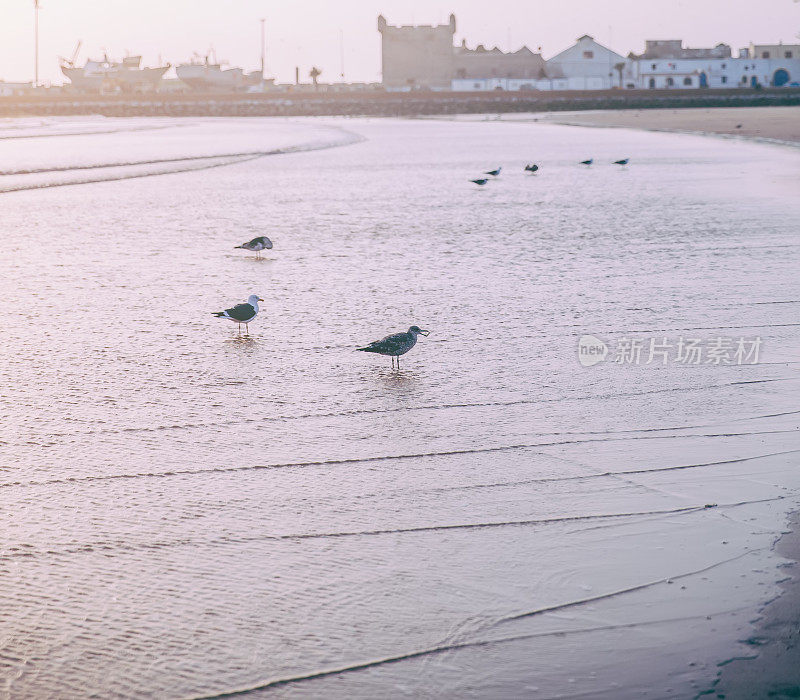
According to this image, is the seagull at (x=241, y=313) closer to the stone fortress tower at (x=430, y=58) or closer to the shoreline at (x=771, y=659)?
the shoreline at (x=771, y=659)

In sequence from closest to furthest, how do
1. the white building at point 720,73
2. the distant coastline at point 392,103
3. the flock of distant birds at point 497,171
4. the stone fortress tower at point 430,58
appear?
the flock of distant birds at point 497,171, the distant coastline at point 392,103, the white building at point 720,73, the stone fortress tower at point 430,58

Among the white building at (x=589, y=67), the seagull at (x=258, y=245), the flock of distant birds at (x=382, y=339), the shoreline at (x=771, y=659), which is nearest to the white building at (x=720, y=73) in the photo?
the white building at (x=589, y=67)

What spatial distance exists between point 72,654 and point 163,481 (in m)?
1.68

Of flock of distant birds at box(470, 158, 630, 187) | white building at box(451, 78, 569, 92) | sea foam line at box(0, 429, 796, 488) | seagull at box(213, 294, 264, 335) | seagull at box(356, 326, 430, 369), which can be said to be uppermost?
white building at box(451, 78, 569, 92)

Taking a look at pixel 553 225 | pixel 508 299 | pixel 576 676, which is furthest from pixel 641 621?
pixel 553 225

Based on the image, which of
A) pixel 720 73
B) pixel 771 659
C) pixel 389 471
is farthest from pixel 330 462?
pixel 720 73

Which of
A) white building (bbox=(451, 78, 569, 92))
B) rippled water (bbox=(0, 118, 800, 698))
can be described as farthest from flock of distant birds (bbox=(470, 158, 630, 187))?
white building (bbox=(451, 78, 569, 92))

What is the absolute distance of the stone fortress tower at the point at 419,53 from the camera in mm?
151375

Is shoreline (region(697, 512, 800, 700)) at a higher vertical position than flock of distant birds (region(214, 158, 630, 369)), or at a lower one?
lower

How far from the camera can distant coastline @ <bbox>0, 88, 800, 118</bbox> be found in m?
104

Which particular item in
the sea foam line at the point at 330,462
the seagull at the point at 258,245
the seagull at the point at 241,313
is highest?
the seagull at the point at 258,245

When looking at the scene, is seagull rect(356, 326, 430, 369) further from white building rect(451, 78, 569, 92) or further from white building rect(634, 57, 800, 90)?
white building rect(451, 78, 569, 92)

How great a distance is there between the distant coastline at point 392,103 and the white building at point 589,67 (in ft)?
68.1

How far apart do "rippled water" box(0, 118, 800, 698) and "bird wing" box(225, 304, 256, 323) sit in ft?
0.86
